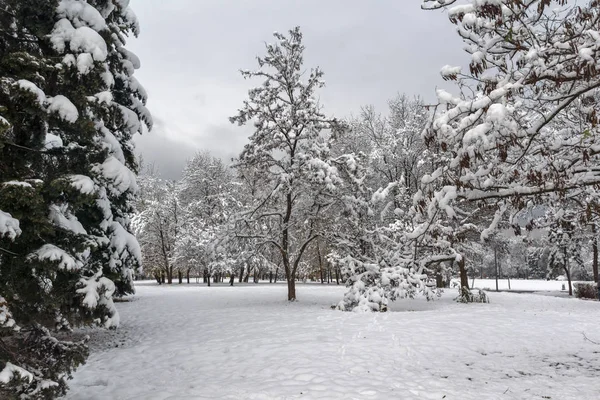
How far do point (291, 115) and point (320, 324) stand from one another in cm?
934

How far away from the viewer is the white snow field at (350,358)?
226 inches

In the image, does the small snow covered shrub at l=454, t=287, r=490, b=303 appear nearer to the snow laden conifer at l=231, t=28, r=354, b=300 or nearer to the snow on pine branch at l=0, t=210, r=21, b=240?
the snow laden conifer at l=231, t=28, r=354, b=300

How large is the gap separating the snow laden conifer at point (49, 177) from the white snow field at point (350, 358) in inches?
61.7

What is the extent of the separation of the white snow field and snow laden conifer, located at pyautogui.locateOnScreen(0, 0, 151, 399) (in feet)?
5.15

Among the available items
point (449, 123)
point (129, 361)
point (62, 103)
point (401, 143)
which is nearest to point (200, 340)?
point (129, 361)

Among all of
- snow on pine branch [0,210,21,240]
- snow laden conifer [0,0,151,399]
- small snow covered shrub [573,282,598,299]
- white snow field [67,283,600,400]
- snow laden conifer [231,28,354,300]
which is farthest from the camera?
small snow covered shrub [573,282,598,299]

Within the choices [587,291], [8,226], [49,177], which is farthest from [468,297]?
[8,226]

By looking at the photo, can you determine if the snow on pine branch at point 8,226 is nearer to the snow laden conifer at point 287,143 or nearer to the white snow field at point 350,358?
the white snow field at point 350,358

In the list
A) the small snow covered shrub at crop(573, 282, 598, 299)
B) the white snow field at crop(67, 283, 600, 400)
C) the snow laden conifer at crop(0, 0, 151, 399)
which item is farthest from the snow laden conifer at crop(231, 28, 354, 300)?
the small snow covered shrub at crop(573, 282, 598, 299)

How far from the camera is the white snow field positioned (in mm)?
5734

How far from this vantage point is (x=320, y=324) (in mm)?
10859

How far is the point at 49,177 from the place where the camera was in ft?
17.2

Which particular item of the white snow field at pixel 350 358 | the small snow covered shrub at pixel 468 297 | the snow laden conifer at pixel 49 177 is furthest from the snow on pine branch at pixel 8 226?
the small snow covered shrub at pixel 468 297

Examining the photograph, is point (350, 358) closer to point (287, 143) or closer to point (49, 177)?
point (49, 177)
